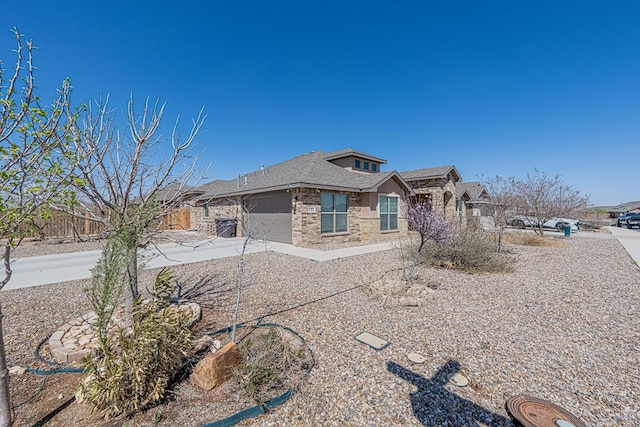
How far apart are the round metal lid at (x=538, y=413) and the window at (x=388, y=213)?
12.2m

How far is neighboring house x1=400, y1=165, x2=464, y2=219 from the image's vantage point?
19.4 m

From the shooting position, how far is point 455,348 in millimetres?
3369

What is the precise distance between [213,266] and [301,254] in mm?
3160

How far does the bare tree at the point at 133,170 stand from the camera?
3.23 m

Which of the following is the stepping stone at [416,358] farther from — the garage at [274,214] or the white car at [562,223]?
the white car at [562,223]

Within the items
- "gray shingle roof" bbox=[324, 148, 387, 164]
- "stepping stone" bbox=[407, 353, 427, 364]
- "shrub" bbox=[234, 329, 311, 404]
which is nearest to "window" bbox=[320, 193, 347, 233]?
"gray shingle roof" bbox=[324, 148, 387, 164]

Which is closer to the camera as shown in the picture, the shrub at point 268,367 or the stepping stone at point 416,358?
Result: the shrub at point 268,367

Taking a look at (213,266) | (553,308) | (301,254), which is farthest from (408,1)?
(213,266)

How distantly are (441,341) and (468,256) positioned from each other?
4.74m

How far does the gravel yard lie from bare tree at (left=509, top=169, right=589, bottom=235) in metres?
9.63

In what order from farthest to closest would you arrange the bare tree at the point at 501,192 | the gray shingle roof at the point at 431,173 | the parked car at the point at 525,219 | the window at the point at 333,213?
1. the gray shingle roof at the point at 431,173
2. the parked car at the point at 525,219
3. the bare tree at the point at 501,192
4. the window at the point at 333,213

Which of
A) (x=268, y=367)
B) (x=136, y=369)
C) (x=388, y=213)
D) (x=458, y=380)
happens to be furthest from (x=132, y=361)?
(x=388, y=213)

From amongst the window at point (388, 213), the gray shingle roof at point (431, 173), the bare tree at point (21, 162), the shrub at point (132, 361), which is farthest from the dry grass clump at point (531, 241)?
the bare tree at point (21, 162)

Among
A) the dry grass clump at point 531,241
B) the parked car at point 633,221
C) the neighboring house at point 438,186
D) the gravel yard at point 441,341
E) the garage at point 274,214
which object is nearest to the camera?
the gravel yard at point 441,341
